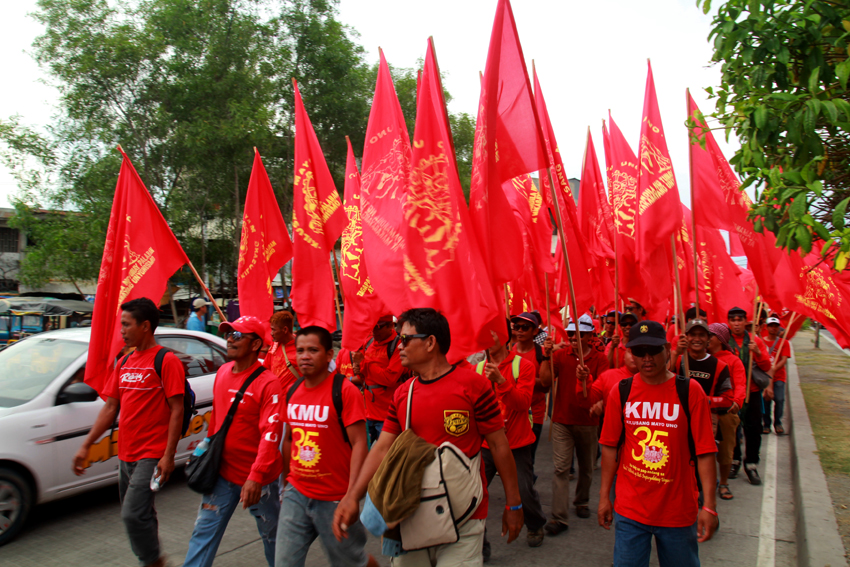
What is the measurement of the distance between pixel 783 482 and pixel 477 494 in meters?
6.02

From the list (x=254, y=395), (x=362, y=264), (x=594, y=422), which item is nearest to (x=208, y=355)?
(x=362, y=264)

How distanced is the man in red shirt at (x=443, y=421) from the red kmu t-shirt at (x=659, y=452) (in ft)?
2.22

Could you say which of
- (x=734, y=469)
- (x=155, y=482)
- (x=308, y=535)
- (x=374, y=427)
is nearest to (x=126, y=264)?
(x=155, y=482)

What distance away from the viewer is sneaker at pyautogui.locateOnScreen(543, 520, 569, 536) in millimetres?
5219

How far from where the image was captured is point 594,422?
5547 millimetres

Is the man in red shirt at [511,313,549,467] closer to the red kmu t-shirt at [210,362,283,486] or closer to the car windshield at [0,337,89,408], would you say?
the red kmu t-shirt at [210,362,283,486]

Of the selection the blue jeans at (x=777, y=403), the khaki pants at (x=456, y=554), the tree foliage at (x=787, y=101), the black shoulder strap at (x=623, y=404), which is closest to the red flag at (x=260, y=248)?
the khaki pants at (x=456, y=554)

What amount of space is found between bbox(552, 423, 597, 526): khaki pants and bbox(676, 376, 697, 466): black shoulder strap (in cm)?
227

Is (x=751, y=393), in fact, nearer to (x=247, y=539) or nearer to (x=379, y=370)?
(x=379, y=370)

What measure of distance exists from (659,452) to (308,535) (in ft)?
6.45

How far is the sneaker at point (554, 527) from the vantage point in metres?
5.22

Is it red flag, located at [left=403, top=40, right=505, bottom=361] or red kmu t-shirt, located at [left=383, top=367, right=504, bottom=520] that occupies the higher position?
red flag, located at [left=403, top=40, right=505, bottom=361]

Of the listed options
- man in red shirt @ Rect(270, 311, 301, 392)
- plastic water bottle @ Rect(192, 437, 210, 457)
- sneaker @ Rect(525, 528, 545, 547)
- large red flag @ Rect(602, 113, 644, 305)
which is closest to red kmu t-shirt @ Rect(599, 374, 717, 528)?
sneaker @ Rect(525, 528, 545, 547)

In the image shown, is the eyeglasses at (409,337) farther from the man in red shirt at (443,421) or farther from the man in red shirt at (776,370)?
the man in red shirt at (776,370)
